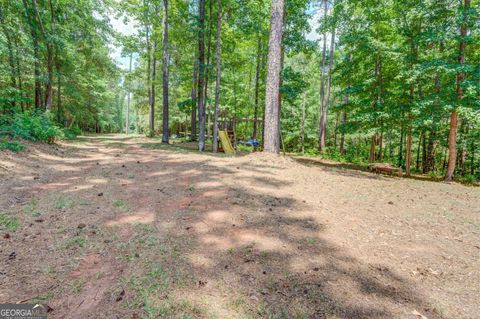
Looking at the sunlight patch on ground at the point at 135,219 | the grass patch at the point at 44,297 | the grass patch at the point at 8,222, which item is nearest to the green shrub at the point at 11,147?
the grass patch at the point at 8,222

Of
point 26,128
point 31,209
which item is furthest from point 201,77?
point 31,209

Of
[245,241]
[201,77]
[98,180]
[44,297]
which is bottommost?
[44,297]

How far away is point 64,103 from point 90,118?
16.4ft

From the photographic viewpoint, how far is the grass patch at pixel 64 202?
12.3ft

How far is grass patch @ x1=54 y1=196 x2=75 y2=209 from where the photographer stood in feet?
12.3

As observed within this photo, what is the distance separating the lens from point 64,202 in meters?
3.89

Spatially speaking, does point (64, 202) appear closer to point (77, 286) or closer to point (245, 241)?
point (77, 286)

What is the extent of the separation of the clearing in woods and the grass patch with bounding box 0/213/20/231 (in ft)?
0.08

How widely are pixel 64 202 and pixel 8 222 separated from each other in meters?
0.78

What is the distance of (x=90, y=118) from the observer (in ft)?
84.5

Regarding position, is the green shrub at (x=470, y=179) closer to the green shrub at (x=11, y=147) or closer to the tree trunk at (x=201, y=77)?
the tree trunk at (x=201, y=77)

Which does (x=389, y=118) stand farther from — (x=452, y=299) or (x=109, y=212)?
(x=109, y=212)

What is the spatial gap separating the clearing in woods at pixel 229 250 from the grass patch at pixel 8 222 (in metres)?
0.03

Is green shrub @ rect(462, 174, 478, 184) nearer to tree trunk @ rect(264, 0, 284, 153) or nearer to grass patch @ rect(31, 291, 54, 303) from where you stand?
tree trunk @ rect(264, 0, 284, 153)
